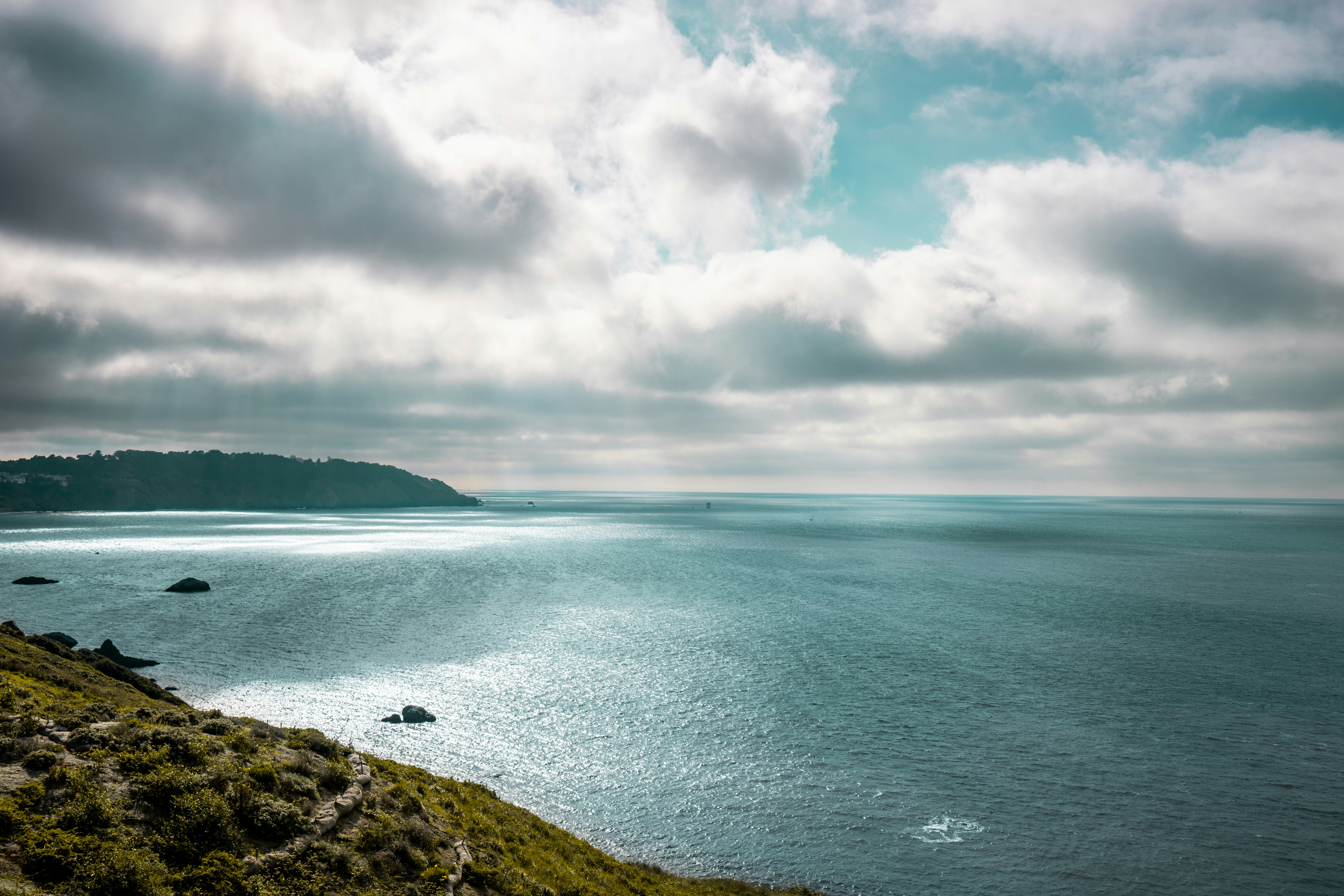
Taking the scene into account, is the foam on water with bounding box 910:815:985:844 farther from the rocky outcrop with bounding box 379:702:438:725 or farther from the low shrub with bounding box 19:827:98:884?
the rocky outcrop with bounding box 379:702:438:725

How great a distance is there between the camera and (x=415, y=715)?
165ft

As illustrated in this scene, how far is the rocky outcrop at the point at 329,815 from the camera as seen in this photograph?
17.6 meters

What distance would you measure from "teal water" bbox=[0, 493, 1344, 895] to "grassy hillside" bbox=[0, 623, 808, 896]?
12.1 m

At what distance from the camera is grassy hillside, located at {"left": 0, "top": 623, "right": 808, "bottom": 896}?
1523 cm

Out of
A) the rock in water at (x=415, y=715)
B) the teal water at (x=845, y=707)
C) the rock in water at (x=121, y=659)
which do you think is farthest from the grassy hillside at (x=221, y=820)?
the rock in water at (x=121, y=659)

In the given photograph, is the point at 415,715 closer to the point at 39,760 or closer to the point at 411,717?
the point at 411,717

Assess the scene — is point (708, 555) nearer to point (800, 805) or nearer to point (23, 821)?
point (800, 805)

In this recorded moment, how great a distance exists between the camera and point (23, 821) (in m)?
15.2

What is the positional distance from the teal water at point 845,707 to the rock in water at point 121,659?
2349 mm

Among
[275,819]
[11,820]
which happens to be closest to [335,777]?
[275,819]

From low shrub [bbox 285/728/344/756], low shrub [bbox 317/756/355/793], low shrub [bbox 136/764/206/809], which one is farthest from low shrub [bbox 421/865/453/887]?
low shrub [bbox 136/764/206/809]

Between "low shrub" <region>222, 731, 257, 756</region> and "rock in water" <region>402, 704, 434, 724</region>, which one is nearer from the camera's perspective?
"low shrub" <region>222, 731, 257, 756</region>

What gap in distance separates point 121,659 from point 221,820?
62767 millimetres

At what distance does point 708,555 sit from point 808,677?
11131 centimetres
